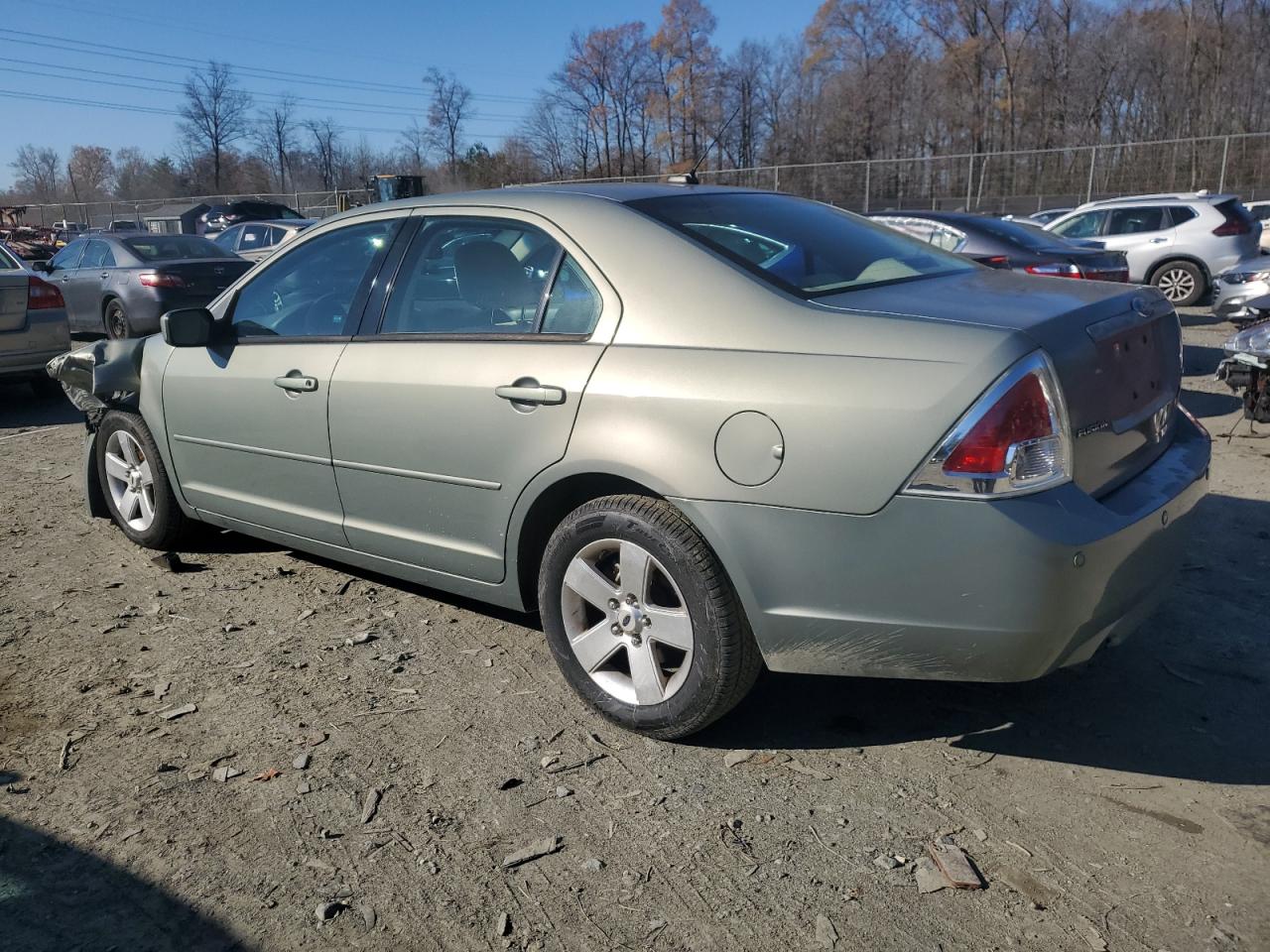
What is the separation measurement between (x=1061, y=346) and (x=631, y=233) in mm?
1333

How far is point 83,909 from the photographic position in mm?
2412

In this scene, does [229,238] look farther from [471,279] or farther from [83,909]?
[83,909]

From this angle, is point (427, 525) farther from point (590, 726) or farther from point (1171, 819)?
point (1171, 819)

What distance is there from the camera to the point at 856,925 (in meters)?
2.27

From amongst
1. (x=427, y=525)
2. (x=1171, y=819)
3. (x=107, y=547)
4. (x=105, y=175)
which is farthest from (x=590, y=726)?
(x=105, y=175)

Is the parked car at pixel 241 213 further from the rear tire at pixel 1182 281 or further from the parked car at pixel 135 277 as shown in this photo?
the rear tire at pixel 1182 281

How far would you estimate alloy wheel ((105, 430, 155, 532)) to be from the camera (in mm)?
4988

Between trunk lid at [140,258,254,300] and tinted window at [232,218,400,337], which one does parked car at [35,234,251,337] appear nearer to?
trunk lid at [140,258,254,300]

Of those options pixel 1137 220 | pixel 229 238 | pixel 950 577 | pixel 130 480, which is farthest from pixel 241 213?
pixel 950 577

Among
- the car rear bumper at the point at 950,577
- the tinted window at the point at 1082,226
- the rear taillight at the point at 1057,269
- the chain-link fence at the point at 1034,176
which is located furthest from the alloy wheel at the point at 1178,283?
the car rear bumper at the point at 950,577

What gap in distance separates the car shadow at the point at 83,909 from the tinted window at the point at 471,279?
193cm

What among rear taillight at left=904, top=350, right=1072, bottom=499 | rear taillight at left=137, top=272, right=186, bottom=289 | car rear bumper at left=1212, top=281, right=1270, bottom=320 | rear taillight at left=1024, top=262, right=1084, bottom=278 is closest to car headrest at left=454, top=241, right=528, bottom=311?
rear taillight at left=904, top=350, right=1072, bottom=499

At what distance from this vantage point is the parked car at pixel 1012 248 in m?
8.45

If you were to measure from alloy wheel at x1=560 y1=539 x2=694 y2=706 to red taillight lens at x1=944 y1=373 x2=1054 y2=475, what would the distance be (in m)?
0.90
